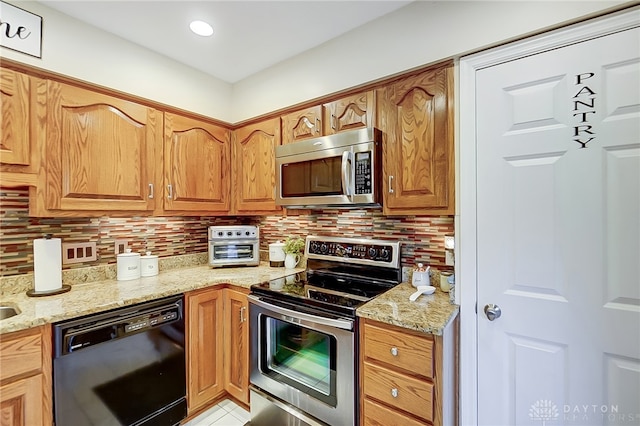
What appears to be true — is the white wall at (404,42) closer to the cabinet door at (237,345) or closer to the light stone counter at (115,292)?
→ the light stone counter at (115,292)

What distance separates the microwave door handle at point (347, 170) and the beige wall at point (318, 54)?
1.44 ft

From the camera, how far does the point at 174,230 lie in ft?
7.82

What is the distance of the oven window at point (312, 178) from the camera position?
69.0 inches

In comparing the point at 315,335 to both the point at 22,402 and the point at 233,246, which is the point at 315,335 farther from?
the point at 22,402

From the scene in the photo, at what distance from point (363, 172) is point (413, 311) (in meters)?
0.78

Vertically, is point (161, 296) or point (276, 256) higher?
point (276, 256)

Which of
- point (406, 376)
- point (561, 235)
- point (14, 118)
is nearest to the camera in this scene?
point (561, 235)

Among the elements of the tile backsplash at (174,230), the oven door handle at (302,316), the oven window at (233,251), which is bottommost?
the oven door handle at (302,316)

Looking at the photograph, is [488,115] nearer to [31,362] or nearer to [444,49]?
[444,49]

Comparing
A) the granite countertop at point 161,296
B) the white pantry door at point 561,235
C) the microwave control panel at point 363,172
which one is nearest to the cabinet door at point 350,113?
the microwave control panel at point 363,172

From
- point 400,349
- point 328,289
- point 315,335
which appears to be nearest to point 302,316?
point 315,335

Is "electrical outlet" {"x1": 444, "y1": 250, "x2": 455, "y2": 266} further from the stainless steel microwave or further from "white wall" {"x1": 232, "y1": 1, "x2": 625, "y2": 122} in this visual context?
"white wall" {"x1": 232, "y1": 1, "x2": 625, "y2": 122}

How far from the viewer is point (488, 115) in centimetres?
130

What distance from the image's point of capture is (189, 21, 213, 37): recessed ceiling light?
163 cm
